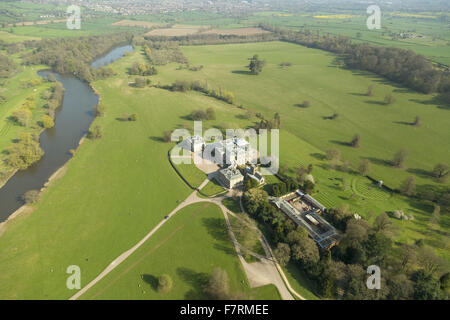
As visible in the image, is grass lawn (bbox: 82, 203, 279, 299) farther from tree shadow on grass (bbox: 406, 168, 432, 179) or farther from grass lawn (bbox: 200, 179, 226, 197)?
tree shadow on grass (bbox: 406, 168, 432, 179)

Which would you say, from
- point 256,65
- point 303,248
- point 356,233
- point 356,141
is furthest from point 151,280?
point 256,65

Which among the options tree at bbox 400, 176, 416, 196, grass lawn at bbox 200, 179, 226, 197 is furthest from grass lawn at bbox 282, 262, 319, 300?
tree at bbox 400, 176, 416, 196

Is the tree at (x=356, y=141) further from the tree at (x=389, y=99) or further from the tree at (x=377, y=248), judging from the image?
the tree at (x=377, y=248)

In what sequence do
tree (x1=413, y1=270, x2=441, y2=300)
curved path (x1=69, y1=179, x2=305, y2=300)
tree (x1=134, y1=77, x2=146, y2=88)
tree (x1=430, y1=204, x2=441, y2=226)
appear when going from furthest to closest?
tree (x1=134, y1=77, x2=146, y2=88) < tree (x1=430, y1=204, x2=441, y2=226) < curved path (x1=69, y1=179, x2=305, y2=300) < tree (x1=413, y1=270, x2=441, y2=300)

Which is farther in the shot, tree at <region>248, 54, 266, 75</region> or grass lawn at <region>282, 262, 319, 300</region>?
tree at <region>248, 54, 266, 75</region>

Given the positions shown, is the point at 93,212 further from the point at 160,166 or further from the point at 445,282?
the point at 445,282

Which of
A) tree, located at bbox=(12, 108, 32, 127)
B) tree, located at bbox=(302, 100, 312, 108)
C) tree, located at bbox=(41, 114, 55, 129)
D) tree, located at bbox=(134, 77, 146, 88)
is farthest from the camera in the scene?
tree, located at bbox=(134, 77, 146, 88)

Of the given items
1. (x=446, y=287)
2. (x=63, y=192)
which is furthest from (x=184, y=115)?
(x=446, y=287)
